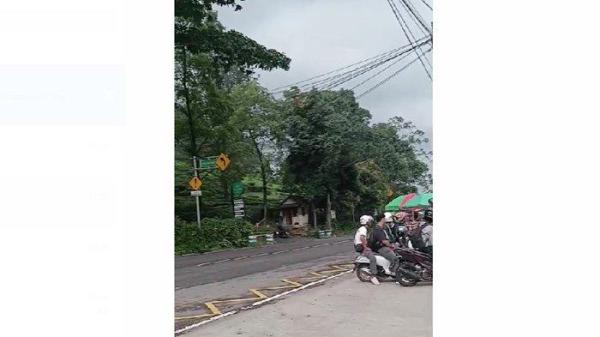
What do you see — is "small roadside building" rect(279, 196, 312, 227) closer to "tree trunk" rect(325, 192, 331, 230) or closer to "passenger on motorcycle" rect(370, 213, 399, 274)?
"tree trunk" rect(325, 192, 331, 230)

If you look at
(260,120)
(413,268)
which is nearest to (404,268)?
(413,268)

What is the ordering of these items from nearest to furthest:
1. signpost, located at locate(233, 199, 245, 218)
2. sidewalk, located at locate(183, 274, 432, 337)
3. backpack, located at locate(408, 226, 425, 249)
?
sidewalk, located at locate(183, 274, 432, 337) < signpost, located at locate(233, 199, 245, 218) < backpack, located at locate(408, 226, 425, 249)

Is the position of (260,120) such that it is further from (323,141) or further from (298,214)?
(298,214)

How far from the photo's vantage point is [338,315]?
239 cm

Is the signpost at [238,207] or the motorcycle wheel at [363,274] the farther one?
the motorcycle wheel at [363,274]

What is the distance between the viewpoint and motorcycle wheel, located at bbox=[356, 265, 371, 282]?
8.37ft

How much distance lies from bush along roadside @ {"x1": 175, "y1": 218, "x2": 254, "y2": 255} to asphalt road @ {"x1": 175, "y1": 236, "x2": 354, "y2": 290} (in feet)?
0.13

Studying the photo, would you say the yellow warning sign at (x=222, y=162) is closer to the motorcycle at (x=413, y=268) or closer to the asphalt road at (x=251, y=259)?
the asphalt road at (x=251, y=259)

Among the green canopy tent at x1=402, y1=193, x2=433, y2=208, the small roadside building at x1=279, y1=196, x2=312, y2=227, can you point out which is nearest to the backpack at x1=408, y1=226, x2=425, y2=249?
the green canopy tent at x1=402, y1=193, x2=433, y2=208

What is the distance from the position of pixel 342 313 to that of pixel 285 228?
0.46m

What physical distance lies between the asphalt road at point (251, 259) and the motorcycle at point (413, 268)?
0.24 m

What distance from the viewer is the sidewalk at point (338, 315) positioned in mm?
2314

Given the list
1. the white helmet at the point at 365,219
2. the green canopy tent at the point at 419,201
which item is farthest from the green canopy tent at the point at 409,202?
the white helmet at the point at 365,219

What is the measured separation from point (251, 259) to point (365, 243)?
54 cm
